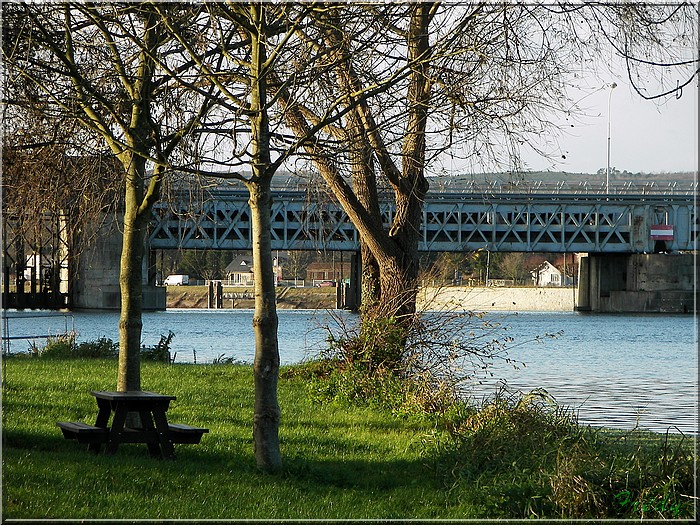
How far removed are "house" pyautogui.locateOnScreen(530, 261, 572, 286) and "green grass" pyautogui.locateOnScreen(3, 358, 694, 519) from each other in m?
103

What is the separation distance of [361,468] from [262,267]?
2.49 metres

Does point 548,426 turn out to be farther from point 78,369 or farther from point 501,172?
point 78,369

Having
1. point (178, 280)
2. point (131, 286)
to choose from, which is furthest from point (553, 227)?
point (131, 286)

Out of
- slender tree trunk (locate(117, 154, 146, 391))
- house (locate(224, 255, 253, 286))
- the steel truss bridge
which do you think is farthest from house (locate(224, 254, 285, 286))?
slender tree trunk (locate(117, 154, 146, 391))

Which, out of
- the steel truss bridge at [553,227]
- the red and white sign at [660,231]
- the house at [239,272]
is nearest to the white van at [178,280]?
the house at [239,272]

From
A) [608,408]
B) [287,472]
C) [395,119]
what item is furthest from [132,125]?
[608,408]

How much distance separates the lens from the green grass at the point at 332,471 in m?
7.36

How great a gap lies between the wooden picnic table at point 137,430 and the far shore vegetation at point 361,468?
169mm

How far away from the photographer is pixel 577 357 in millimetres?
34969

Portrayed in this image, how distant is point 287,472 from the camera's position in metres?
8.64

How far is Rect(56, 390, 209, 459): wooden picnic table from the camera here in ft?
28.8

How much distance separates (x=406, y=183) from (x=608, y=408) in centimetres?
614

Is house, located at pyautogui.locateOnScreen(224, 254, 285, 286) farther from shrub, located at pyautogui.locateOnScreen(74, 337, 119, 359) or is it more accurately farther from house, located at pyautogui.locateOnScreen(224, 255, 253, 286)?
shrub, located at pyautogui.locateOnScreen(74, 337, 119, 359)

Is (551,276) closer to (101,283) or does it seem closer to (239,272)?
(239,272)
